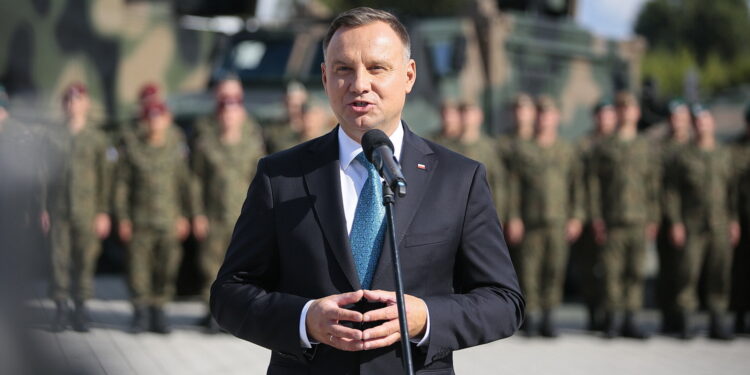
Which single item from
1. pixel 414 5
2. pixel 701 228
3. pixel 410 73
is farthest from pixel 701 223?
pixel 414 5

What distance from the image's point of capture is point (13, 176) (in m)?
1.52

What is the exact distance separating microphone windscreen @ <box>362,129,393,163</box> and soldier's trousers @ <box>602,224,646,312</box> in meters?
6.10

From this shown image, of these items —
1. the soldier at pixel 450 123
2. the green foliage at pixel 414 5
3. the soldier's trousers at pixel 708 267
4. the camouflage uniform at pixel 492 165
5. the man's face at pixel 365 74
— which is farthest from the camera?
the green foliage at pixel 414 5

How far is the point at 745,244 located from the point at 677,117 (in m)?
1.13

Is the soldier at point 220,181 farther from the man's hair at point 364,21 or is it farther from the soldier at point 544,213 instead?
the man's hair at point 364,21

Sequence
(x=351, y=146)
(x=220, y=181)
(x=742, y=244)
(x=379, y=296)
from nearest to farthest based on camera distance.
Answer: (x=379, y=296), (x=351, y=146), (x=220, y=181), (x=742, y=244)

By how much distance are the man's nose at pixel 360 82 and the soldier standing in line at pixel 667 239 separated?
20.8ft

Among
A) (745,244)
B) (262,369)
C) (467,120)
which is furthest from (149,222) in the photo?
(745,244)

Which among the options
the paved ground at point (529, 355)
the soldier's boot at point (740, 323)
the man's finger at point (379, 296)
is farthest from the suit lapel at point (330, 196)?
the soldier's boot at point (740, 323)

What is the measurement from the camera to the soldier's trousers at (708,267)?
793 cm

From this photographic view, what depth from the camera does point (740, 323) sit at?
328 inches

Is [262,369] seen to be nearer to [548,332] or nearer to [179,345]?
[179,345]

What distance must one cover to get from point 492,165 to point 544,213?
20.3 inches

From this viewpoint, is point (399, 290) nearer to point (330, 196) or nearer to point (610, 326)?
point (330, 196)
